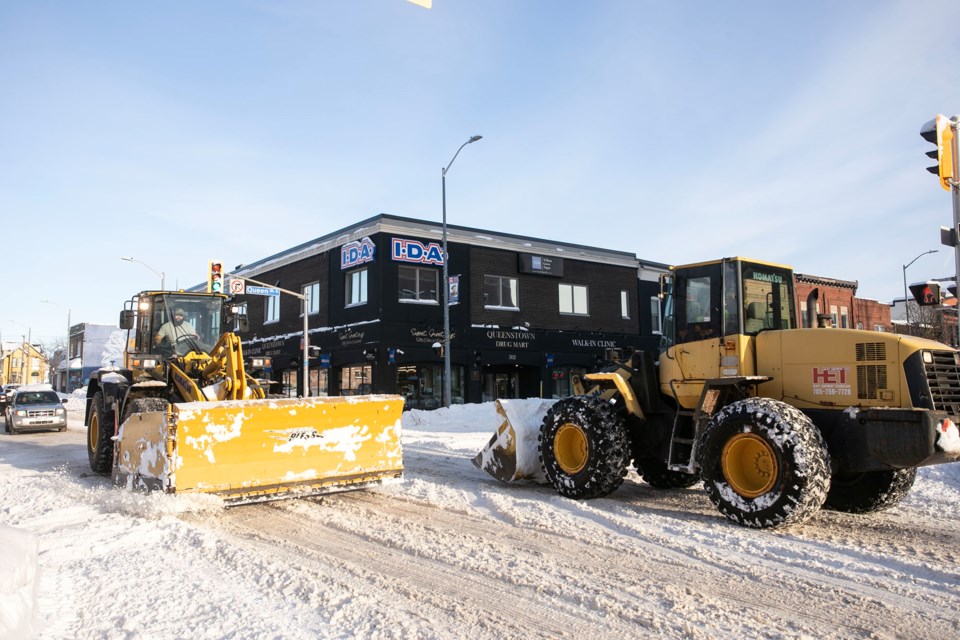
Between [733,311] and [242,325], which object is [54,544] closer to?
[242,325]

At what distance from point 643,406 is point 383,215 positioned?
20.6 m

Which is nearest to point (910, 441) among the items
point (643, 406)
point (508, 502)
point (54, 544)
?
point (643, 406)

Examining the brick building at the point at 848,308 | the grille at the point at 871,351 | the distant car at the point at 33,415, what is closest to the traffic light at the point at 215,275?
the distant car at the point at 33,415

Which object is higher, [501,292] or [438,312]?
[501,292]

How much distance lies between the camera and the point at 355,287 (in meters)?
29.5

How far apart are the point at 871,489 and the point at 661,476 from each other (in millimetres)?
2544

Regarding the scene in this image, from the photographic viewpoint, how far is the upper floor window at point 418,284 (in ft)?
93.0

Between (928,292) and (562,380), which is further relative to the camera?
(562,380)

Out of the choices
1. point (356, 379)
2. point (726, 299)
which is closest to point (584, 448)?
point (726, 299)

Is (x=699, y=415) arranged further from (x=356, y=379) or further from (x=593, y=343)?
(x=593, y=343)

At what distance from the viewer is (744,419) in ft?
21.2

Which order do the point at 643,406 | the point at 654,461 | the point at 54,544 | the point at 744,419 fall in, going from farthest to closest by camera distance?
the point at 654,461 → the point at 643,406 → the point at 744,419 → the point at 54,544

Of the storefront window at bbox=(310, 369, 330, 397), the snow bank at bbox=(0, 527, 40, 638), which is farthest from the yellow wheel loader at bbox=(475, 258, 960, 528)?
the storefront window at bbox=(310, 369, 330, 397)

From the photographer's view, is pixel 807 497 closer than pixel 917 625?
No
